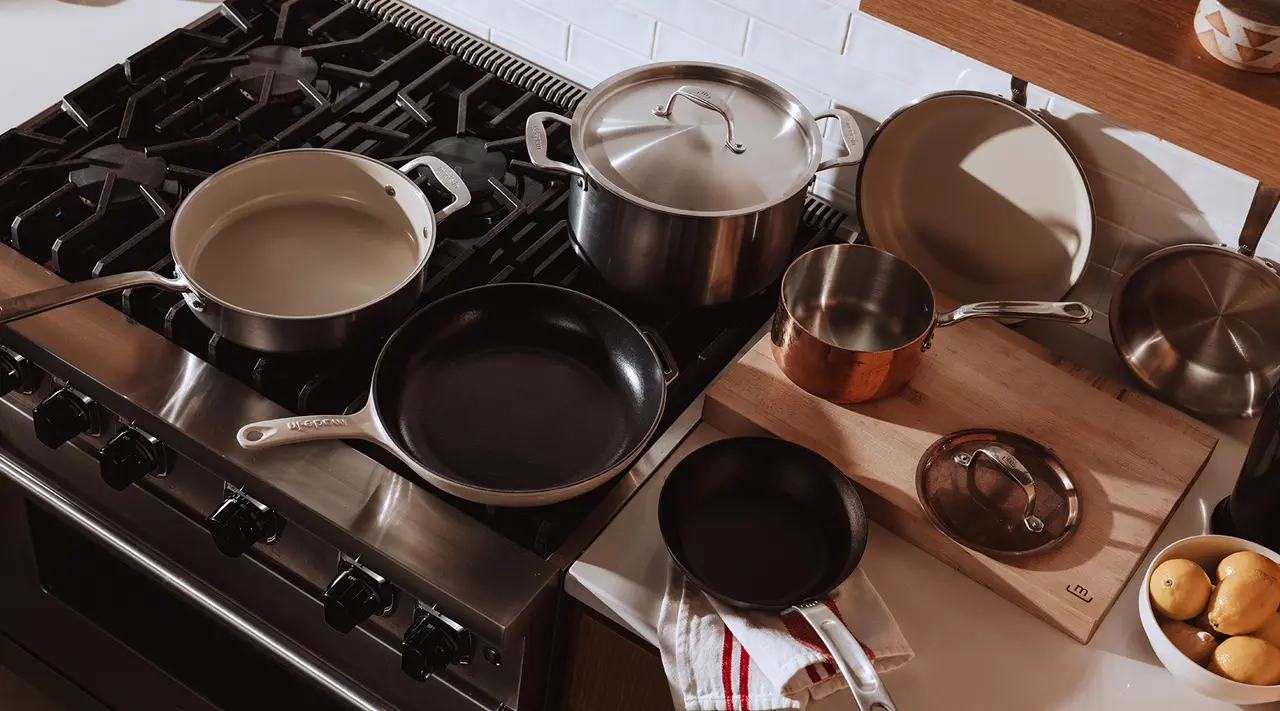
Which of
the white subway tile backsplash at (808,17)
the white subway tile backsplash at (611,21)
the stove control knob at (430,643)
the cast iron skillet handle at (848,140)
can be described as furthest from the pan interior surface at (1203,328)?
the stove control knob at (430,643)

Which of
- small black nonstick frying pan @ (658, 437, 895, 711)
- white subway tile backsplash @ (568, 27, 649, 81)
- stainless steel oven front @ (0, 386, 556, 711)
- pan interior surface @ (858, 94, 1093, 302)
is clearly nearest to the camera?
small black nonstick frying pan @ (658, 437, 895, 711)

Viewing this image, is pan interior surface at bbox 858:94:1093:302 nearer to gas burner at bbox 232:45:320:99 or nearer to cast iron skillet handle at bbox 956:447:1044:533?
cast iron skillet handle at bbox 956:447:1044:533

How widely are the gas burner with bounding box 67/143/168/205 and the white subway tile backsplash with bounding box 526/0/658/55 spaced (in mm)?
537

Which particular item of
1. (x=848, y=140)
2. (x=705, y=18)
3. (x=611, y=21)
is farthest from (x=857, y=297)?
(x=611, y=21)

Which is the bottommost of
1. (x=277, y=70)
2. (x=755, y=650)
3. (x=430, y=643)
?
(x=430, y=643)

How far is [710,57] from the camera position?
4.79 feet

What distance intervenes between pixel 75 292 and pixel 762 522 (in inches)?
26.5

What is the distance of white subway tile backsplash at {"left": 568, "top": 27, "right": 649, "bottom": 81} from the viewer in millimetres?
1526

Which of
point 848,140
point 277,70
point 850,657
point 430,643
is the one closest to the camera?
point 850,657

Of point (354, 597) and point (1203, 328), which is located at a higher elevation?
point (1203, 328)

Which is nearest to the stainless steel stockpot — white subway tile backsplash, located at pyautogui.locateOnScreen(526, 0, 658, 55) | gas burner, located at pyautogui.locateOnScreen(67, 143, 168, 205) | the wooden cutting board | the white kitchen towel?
the wooden cutting board

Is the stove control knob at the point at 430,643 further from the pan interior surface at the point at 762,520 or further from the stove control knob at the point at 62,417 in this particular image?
the stove control knob at the point at 62,417

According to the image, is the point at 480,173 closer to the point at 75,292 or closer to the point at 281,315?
the point at 281,315

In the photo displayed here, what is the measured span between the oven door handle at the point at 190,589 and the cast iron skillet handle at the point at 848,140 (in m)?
0.74
